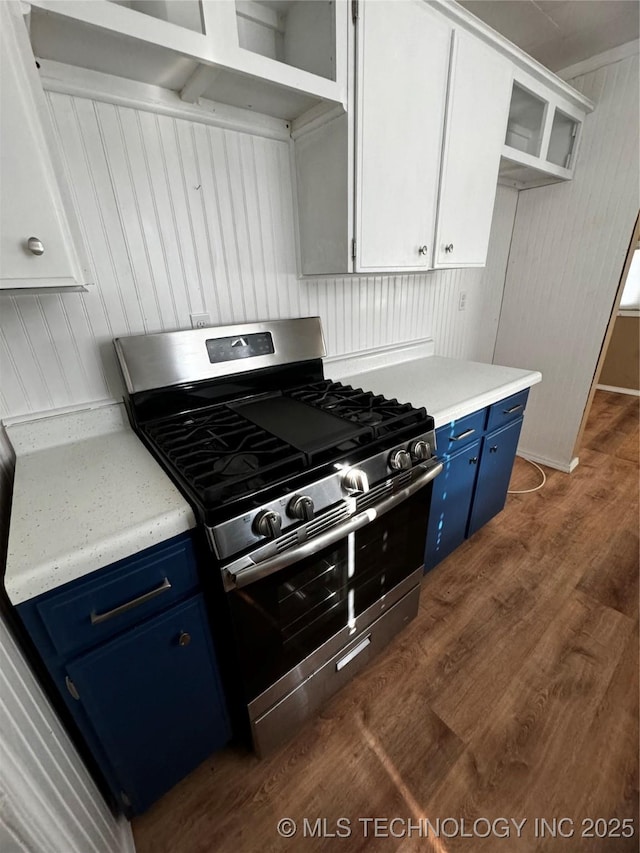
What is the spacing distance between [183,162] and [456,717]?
209 cm

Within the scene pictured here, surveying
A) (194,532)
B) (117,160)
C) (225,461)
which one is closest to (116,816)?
→ (194,532)

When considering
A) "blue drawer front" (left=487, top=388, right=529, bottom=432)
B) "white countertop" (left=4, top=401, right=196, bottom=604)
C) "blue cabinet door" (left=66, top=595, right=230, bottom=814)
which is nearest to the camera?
"white countertop" (left=4, top=401, right=196, bottom=604)

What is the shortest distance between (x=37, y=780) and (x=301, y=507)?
62 centimetres

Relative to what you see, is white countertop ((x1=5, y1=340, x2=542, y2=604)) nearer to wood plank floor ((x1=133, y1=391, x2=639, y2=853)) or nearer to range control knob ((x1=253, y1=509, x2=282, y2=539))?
range control knob ((x1=253, y1=509, x2=282, y2=539))

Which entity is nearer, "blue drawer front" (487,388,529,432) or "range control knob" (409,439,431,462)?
"range control knob" (409,439,431,462)

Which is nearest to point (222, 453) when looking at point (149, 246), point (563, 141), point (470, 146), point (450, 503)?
point (149, 246)

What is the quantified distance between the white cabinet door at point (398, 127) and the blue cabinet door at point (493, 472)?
0.91m

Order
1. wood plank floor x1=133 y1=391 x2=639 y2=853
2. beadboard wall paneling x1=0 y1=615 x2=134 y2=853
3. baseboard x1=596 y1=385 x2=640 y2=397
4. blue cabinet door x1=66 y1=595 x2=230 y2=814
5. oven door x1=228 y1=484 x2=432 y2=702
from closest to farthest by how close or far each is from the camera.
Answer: beadboard wall paneling x1=0 y1=615 x2=134 y2=853 < blue cabinet door x1=66 y1=595 x2=230 y2=814 < oven door x1=228 y1=484 x2=432 y2=702 < wood plank floor x1=133 y1=391 x2=639 y2=853 < baseboard x1=596 y1=385 x2=640 y2=397

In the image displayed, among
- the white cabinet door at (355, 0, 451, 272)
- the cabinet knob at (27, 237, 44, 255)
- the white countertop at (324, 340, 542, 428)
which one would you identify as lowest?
the white countertop at (324, 340, 542, 428)

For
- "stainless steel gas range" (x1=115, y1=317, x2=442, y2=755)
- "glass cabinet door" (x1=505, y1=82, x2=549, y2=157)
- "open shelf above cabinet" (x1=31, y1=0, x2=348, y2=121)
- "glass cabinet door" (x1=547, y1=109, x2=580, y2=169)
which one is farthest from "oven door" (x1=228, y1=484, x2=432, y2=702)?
"glass cabinet door" (x1=547, y1=109, x2=580, y2=169)

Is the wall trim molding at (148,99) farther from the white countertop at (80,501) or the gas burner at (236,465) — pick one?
the gas burner at (236,465)

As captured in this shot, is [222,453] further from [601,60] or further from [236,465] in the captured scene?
[601,60]

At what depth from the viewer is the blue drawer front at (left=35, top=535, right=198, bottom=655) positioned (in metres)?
0.70

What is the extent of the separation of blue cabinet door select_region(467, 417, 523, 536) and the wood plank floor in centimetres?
29
